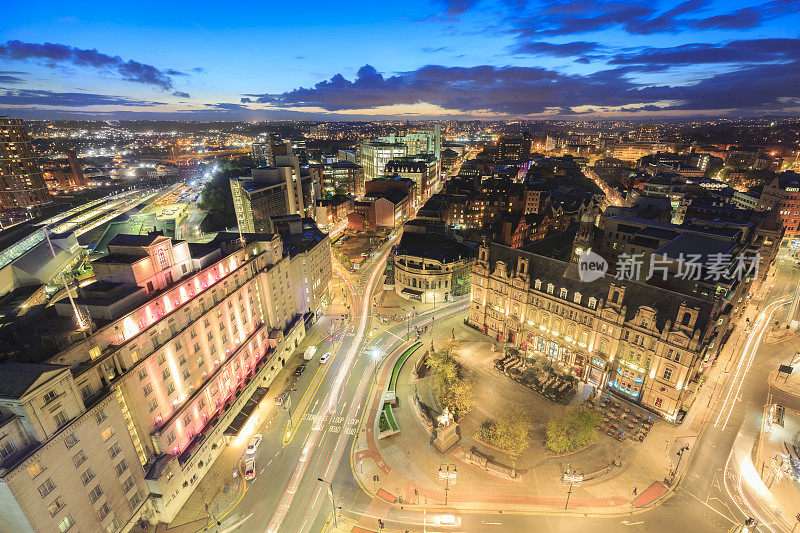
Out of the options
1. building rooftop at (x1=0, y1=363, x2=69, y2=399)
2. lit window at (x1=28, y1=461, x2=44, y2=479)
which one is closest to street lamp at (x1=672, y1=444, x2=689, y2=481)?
lit window at (x1=28, y1=461, x2=44, y2=479)

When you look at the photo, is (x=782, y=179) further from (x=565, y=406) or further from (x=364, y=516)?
(x=364, y=516)

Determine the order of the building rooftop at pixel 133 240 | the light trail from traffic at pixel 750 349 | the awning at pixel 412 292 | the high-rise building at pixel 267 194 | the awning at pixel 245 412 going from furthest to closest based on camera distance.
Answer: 1. the high-rise building at pixel 267 194
2. the awning at pixel 412 292
3. the light trail from traffic at pixel 750 349
4. the awning at pixel 245 412
5. the building rooftop at pixel 133 240

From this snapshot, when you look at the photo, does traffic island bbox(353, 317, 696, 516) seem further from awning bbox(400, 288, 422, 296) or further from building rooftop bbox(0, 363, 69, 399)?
awning bbox(400, 288, 422, 296)

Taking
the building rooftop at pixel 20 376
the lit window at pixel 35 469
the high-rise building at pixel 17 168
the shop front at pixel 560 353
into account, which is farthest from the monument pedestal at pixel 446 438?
the high-rise building at pixel 17 168

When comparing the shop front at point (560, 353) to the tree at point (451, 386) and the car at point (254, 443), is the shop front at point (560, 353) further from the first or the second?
the car at point (254, 443)

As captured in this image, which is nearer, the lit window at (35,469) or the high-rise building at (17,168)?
the lit window at (35,469)

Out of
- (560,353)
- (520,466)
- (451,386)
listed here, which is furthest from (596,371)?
(451,386)
